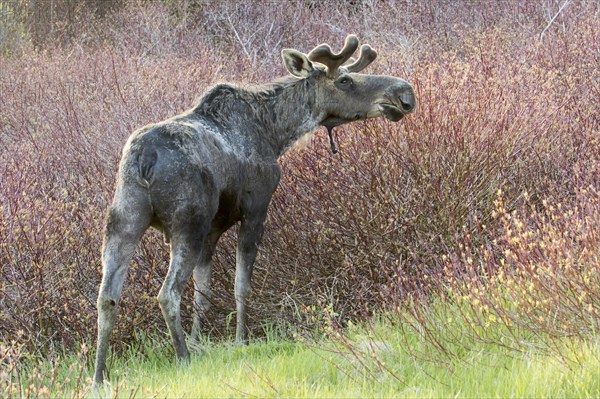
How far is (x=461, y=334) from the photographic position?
5434mm

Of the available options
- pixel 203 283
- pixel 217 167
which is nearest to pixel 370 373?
pixel 217 167

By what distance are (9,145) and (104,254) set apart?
263 inches

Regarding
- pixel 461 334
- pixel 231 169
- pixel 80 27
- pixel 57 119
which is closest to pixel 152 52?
pixel 80 27

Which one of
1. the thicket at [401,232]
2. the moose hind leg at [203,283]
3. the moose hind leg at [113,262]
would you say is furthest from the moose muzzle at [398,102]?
the moose hind leg at [113,262]

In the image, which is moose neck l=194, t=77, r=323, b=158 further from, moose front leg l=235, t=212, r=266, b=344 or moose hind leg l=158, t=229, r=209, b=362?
moose hind leg l=158, t=229, r=209, b=362

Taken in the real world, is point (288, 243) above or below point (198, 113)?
below

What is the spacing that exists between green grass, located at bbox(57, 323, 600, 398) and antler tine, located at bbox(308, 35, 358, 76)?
2.00 metres

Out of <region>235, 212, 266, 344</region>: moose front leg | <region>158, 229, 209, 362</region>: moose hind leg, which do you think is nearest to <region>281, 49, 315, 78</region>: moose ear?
<region>235, 212, 266, 344</region>: moose front leg

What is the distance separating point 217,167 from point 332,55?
1471 millimetres

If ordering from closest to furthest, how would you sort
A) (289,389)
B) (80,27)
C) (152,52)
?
(289,389) < (152,52) < (80,27)

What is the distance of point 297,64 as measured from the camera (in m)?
6.81

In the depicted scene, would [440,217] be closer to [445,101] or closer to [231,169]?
[445,101]

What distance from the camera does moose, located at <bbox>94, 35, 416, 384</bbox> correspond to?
17.9 feet

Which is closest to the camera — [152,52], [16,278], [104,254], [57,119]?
[104,254]
